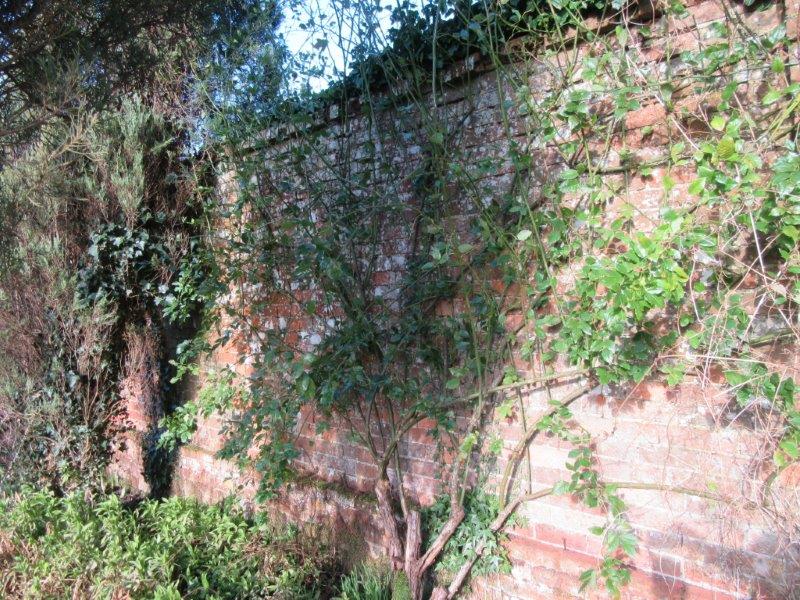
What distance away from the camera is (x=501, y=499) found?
273cm

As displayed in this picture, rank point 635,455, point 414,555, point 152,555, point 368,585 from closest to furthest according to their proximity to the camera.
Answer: point 635,455 < point 414,555 < point 368,585 < point 152,555

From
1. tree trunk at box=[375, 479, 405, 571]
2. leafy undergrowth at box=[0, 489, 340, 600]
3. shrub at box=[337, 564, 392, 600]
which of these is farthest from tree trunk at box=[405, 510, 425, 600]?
leafy undergrowth at box=[0, 489, 340, 600]

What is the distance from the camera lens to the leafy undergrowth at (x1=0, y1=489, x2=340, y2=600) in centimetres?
321

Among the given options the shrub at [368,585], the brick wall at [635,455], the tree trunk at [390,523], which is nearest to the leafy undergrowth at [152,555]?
the shrub at [368,585]

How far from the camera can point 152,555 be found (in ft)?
11.2

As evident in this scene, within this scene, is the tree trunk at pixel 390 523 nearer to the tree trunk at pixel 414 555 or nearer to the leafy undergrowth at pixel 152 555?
the tree trunk at pixel 414 555

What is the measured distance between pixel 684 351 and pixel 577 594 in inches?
49.4

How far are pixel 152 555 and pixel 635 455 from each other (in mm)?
2973

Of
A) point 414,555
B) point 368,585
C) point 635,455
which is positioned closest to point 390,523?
point 414,555

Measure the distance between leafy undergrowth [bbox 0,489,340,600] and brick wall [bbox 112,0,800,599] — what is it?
438 millimetres

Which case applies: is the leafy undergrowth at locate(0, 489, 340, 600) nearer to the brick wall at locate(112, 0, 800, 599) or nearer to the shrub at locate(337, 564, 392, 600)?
the shrub at locate(337, 564, 392, 600)

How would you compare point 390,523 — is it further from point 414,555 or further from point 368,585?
point 368,585

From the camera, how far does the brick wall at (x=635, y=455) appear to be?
2.09 m

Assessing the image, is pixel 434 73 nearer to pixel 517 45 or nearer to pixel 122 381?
pixel 517 45
